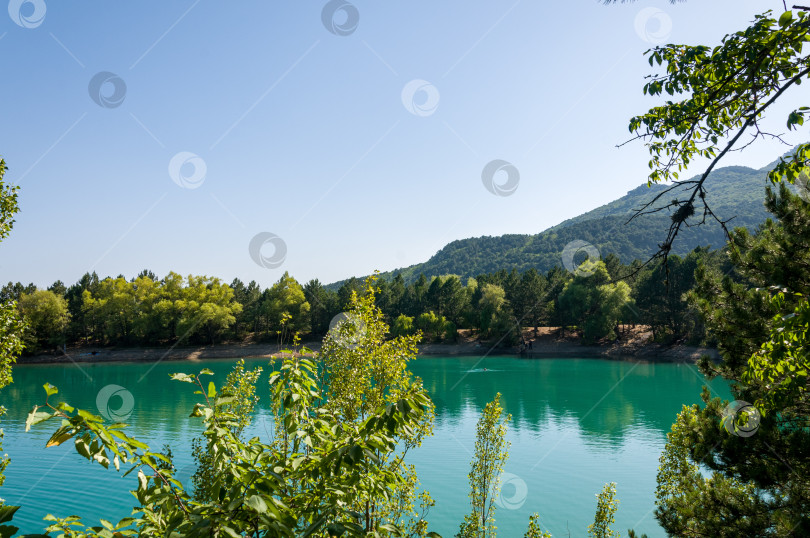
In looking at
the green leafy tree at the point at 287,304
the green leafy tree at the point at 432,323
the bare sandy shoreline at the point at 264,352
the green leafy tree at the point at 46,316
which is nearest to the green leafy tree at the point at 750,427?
the bare sandy shoreline at the point at 264,352

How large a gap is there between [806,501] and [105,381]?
60.3 m

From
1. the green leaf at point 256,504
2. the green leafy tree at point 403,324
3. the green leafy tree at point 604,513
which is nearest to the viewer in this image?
the green leaf at point 256,504

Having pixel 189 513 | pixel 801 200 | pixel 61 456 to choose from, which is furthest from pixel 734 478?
pixel 61 456

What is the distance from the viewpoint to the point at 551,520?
52.1 feet

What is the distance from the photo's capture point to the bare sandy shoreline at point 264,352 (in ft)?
220

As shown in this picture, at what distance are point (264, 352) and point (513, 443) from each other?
57928 mm

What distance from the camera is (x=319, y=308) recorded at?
84.0 metres

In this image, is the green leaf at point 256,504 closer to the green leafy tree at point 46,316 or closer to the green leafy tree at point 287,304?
the green leafy tree at point 287,304

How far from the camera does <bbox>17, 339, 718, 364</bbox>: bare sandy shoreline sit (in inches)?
2645

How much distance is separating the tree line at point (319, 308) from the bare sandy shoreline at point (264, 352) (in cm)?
219

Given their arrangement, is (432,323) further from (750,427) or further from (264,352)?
(750,427)

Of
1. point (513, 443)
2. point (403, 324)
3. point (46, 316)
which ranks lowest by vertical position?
point (513, 443)

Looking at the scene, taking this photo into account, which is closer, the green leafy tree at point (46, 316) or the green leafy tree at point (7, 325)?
the green leafy tree at point (7, 325)

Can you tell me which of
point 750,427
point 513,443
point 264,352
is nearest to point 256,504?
point 750,427
